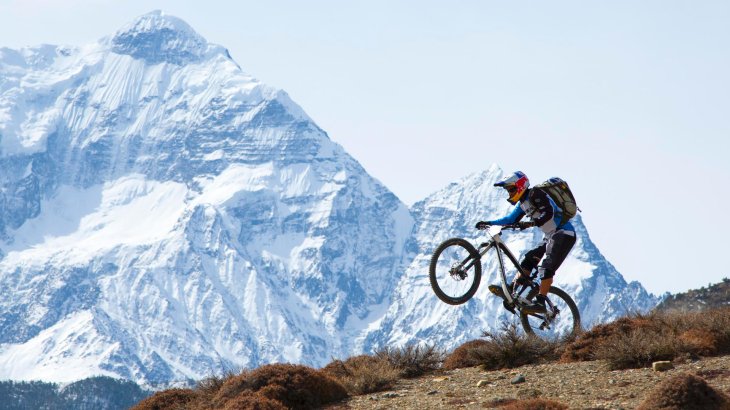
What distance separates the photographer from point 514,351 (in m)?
22.3

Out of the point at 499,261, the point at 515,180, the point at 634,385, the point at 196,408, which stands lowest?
the point at 196,408

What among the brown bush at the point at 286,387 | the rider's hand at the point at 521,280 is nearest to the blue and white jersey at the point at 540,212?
the rider's hand at the point at 521,280

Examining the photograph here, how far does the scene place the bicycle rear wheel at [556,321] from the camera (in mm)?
22828

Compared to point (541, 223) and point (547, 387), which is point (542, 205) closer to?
point (541, 223)

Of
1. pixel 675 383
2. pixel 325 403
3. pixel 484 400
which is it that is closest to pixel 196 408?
pixel 325 403

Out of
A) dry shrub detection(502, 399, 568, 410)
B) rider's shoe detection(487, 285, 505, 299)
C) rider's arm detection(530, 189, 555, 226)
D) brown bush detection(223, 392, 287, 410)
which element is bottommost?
brown bush detection(223, 392, 287, 410)

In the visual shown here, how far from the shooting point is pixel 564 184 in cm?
2217

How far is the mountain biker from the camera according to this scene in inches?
865

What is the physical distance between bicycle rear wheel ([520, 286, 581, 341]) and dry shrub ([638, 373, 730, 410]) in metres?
5.81

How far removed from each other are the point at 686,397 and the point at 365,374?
22.6 feet

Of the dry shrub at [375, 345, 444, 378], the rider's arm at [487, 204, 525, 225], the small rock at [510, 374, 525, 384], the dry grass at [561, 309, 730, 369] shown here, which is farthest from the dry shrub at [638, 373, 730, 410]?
the dry shrub at [375, 345, 444, 378]

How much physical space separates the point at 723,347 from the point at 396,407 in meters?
6.36

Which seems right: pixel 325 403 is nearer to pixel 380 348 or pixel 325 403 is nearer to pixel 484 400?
pixel 484 400

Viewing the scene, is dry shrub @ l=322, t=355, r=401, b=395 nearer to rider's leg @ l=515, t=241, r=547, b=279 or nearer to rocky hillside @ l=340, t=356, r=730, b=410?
rocky hillside @ l=340, t=356, r=730, b=410
